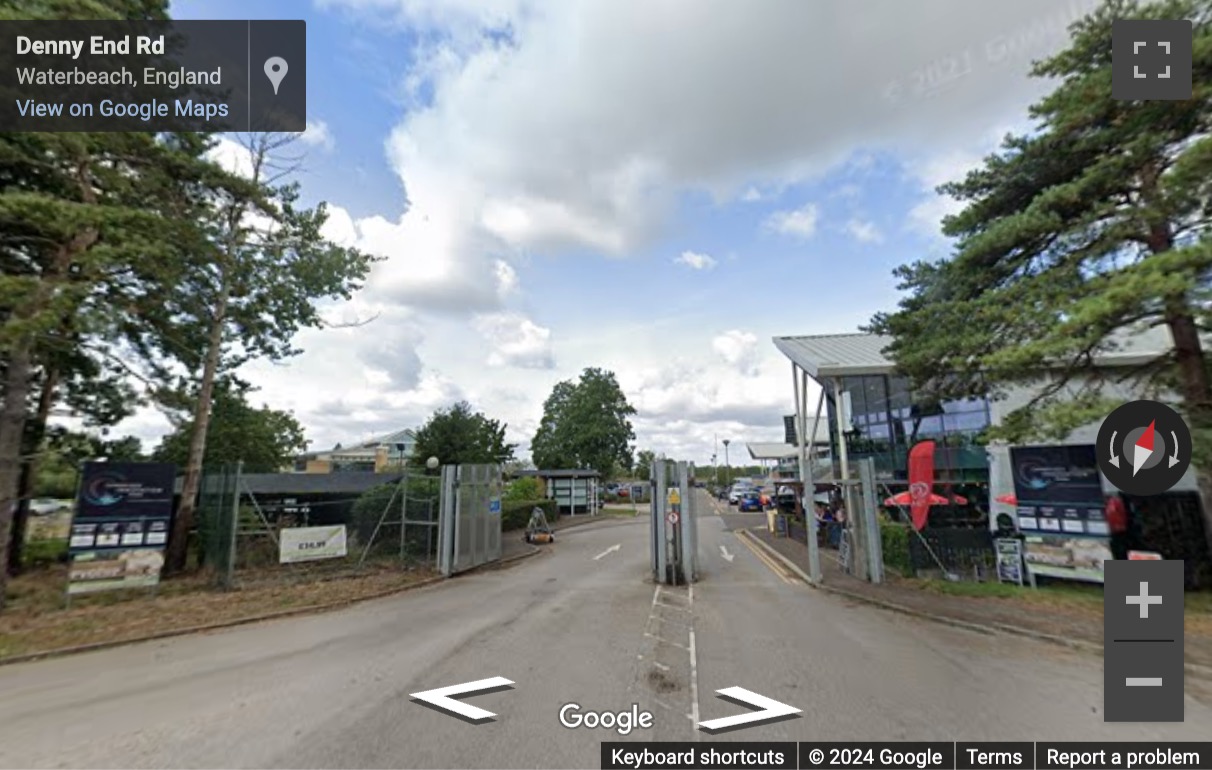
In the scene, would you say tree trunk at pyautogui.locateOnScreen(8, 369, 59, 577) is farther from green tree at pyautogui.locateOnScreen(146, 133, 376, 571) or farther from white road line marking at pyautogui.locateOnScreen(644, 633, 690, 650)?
white road line marking at pyautogui.locateOnScreen(644, 633, 690, 650)

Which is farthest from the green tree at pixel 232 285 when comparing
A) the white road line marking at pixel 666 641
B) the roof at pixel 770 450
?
the roof at pixel 770 450

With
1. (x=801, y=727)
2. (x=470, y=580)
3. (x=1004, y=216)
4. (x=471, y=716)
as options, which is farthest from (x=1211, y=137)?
(x=470, y=580)

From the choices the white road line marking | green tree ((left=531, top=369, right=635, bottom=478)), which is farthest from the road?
green tree ((left=531, top=369, right=635, bottom=478))

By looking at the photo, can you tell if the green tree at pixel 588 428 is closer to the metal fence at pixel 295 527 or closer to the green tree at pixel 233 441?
the green tree at pixel 233 441

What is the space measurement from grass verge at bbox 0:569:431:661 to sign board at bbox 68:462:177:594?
50 centimetres

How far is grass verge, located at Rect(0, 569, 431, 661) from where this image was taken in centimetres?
793

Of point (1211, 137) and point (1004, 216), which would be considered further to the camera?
point (1004, 216)

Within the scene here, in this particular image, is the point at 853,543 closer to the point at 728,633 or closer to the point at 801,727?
the point at 728,633

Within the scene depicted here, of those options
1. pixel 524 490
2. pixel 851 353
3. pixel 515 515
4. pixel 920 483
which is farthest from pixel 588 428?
pixel 920 483

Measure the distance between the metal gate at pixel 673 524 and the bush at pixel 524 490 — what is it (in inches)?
725

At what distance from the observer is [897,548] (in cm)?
1259

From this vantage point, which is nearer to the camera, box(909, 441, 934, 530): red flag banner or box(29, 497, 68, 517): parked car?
box(909, 441, 934, 530): red flag banner

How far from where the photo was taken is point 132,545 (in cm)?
Result: 1050

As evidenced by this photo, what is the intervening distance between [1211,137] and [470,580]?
15213 mm
